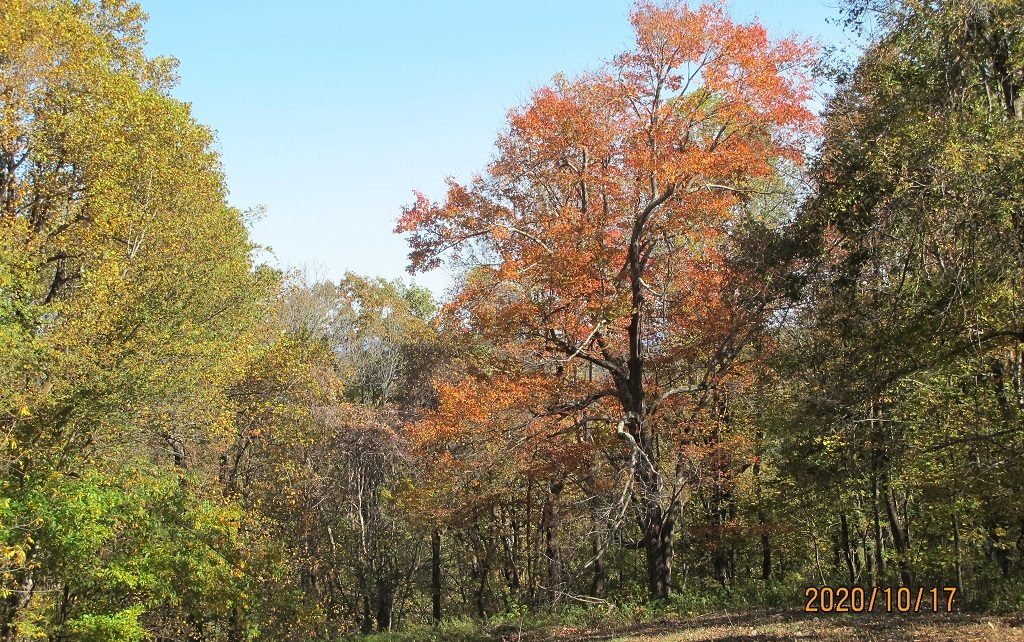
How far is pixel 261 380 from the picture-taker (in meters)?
18.8

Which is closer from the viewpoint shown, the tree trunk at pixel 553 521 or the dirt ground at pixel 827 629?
the dirt ground at pixel 827 629

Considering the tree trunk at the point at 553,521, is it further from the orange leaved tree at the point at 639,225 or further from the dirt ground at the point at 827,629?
the dirt ground at the point at 827,629

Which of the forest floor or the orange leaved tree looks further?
the orange leaved tree

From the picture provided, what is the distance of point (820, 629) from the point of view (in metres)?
9.85

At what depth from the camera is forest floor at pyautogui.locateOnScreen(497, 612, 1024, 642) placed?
8.48m

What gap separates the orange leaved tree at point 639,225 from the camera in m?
14.4
